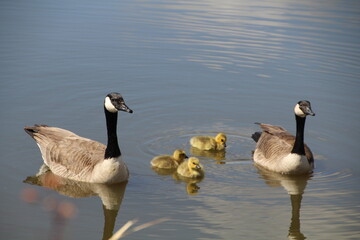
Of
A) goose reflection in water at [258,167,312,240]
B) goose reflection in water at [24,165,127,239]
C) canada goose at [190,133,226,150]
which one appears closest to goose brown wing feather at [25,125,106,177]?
goose reflection in water at [24,165,127,239]

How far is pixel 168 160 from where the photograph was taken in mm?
10688

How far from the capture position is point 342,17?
2172 centimetres

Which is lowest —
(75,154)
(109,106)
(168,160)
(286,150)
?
(75,154)

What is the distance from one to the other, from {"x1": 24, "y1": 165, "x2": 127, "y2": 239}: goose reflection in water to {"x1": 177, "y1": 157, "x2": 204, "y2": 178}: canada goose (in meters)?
0.93

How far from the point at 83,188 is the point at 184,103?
14.2 feet

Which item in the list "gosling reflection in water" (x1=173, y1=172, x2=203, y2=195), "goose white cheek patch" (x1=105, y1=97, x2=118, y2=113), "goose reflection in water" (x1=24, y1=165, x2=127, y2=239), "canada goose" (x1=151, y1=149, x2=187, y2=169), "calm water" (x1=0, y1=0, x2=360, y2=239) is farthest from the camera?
"canada goose" (x1=151, y1=149, x2=187, y2=169)

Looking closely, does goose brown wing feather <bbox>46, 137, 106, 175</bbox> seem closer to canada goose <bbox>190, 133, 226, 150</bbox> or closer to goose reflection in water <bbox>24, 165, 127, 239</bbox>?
goose reflection in water <bbox>24, 165, 127, 239</bbox>

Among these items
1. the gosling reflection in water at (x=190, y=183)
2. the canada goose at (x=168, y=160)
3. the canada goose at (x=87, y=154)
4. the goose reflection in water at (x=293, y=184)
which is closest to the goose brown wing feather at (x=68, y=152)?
the canada goose at (x=87, y=154)

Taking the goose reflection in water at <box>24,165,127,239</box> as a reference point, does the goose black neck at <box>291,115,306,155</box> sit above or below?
above

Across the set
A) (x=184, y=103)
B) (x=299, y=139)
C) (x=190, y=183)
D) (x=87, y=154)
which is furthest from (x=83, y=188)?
(x=184, y=103)

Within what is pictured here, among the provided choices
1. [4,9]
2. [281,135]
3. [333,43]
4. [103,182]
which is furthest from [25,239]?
[4,9]

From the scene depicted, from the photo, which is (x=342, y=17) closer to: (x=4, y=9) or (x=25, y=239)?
(x=4, y=9)

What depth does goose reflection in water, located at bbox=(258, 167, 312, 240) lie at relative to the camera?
9.37 metres

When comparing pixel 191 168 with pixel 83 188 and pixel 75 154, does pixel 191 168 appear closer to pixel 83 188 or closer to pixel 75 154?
pixel 83 188
